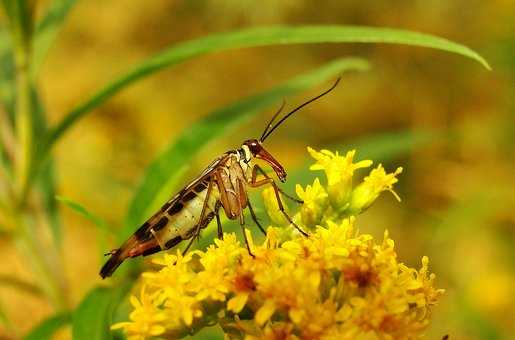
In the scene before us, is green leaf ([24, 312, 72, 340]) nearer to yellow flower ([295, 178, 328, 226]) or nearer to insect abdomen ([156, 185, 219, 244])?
insect abdomen ([156, 185, 219, 244])

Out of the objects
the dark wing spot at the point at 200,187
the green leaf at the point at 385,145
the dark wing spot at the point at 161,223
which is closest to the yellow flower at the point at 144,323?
the dark wing spot at the point at 161,223

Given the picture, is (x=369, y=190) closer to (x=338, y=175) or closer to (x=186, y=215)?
(x=338, y=175)

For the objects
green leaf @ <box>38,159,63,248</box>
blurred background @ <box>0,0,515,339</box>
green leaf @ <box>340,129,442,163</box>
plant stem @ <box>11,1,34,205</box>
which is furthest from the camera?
blurred background @ <box>0,0,515,339</box>

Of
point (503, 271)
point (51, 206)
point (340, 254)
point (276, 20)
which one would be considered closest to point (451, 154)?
point (503, 271)

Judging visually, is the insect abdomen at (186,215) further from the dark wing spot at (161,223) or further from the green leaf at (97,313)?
the green leaf at (97,313)

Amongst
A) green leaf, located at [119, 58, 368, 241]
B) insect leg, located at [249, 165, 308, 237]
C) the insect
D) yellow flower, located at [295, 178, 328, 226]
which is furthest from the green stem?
yellow flower, located at [295, 178, 328, 226]

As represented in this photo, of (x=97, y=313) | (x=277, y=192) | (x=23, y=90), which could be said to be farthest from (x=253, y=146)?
(x=23, y=90)
